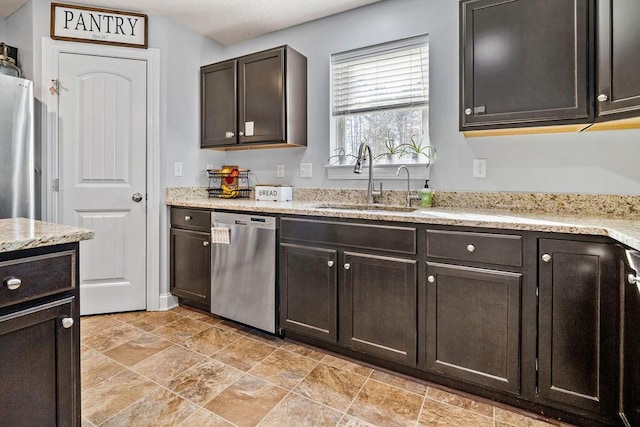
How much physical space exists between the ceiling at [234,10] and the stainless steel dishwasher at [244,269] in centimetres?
161

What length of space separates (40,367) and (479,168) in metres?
2.36

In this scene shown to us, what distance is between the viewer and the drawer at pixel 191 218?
269 cm

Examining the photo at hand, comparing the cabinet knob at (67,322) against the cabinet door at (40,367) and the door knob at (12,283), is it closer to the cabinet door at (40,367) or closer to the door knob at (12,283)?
the cabinet door at (40,367)

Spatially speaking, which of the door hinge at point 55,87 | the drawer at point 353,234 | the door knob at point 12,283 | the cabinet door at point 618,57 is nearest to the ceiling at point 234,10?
the door hinge at point 55,87

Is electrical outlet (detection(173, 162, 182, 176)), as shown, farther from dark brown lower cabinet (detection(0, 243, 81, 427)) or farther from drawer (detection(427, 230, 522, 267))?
drawer (detection(427, 230, 522, 267))

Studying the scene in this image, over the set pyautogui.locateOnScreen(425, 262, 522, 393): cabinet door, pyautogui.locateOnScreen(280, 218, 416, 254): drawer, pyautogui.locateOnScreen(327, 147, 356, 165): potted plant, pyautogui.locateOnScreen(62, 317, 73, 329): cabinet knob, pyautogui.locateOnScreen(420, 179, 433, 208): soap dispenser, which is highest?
pyautogui.locateOnScreen(327, 147, 356, 165): potted plant

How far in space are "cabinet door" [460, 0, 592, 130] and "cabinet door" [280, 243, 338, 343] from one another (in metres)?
1.15

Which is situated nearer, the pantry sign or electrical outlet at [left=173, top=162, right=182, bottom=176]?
the pantry sign

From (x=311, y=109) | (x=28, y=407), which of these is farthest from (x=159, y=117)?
(x=28, y=407)

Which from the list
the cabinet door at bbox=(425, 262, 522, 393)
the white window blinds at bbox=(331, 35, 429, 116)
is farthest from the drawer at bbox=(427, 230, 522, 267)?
the white window blinds at bbox=(331, 35, 429, 116)

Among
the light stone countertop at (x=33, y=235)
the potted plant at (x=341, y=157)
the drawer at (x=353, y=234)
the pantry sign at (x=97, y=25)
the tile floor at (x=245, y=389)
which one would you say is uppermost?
the pantry sign at (x=97, y=25)

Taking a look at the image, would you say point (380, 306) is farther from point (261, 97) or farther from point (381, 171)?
point (261, 97)

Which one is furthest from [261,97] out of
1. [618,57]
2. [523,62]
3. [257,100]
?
[618,57]

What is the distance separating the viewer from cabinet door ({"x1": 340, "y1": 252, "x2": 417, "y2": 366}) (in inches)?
73.5
